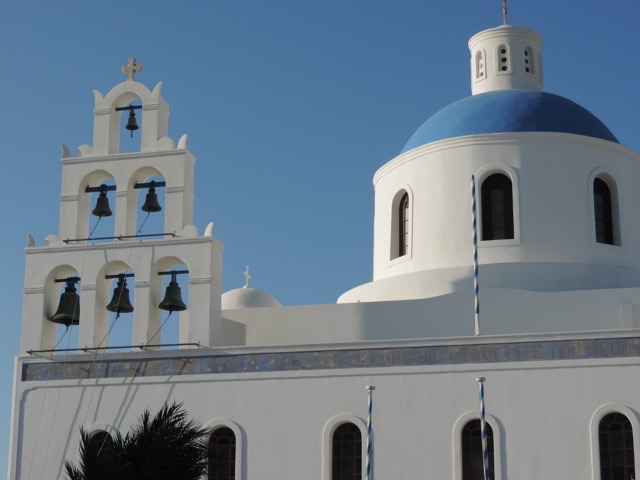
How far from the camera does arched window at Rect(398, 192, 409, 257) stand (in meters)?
21.9

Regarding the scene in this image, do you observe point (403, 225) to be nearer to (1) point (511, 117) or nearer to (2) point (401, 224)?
(2) point (401, 224)

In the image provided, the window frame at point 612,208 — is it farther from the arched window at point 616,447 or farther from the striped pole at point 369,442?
the striped pole at point 369,442

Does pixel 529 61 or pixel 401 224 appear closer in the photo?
pixel 401 224

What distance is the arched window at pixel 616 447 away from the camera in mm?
16656

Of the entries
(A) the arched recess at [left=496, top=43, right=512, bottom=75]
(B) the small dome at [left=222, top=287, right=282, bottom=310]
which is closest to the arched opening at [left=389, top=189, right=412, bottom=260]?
(B) the small dome at [left=222, top=287, right=282, bottom=310]

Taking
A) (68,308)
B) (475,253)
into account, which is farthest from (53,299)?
(475,253)

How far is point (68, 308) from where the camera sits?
766 inches

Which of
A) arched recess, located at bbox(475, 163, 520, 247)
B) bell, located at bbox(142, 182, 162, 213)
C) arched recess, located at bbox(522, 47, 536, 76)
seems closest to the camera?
bell, located at bbox(142, 182, 162, 213)

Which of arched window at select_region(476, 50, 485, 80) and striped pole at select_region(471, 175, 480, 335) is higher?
arched window at select_region(476, 50, 485, 80)

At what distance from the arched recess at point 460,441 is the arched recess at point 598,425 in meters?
1.26

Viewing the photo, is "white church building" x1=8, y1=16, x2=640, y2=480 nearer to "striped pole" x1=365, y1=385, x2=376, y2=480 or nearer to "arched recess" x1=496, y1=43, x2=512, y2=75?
"striped pole" x1=365, y1=385, x2=376, y2=480

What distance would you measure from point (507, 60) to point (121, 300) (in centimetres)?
900

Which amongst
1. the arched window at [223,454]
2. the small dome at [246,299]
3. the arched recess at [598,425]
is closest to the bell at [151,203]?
the small dome at [246,299]

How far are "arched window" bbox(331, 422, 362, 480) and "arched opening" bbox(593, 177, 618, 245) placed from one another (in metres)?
5.98
